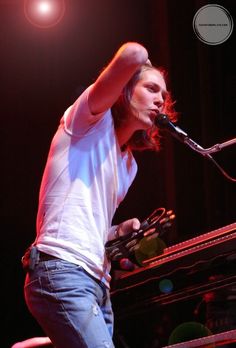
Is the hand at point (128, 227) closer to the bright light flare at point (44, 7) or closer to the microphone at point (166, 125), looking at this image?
the microphone at point (166, 125)

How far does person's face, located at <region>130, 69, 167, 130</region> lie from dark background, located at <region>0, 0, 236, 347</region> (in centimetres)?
231

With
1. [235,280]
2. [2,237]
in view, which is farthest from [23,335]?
[235,280]

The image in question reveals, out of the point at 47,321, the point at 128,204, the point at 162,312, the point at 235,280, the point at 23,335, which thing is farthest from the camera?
the point at 128,204

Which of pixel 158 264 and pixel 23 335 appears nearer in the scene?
pixel 158 264

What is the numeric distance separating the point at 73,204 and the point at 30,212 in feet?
9.79

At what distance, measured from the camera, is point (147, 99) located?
229 cm

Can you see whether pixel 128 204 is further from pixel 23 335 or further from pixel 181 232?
pixel 23 335

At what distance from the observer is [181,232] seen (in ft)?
15.4

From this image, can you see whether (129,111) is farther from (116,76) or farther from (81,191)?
(81,191)

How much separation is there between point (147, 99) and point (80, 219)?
0.59 metres

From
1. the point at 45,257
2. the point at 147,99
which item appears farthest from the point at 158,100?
the point at 45,257

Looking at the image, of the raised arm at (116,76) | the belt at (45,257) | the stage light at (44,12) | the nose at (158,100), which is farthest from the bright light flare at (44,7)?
the belt at (45,257)

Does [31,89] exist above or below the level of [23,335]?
above

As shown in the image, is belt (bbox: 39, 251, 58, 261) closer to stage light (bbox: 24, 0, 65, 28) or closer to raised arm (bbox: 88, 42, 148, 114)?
raised arm (bbox: 88, 42, 148, 114)
